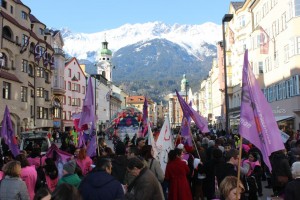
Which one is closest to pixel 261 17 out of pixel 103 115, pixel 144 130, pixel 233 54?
pixel 233 54

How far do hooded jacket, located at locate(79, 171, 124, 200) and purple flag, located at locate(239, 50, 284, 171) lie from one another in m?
Result: 2.16

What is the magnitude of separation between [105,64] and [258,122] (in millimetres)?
129298

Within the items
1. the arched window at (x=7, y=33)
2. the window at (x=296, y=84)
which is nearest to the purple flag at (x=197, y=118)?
the window at (x=296, y=84)

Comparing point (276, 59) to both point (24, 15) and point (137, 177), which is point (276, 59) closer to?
point (24, 15)

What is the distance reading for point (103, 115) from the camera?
106 meters

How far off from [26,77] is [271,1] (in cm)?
2727

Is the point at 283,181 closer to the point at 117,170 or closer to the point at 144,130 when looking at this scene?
the point at 117,170

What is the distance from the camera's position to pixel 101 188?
614 cm

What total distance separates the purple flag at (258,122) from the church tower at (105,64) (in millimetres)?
123302

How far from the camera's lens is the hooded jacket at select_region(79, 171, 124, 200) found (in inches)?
240

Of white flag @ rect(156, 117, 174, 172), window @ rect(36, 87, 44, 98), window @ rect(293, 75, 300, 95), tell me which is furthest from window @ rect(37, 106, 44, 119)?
white flag @ rect(156, 117, 174, 172)

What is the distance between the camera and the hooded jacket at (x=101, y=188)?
6105mm

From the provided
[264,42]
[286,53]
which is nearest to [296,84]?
[286,53]

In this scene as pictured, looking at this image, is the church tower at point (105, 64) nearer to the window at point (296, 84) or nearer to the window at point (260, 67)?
the window at point (260, 67)
